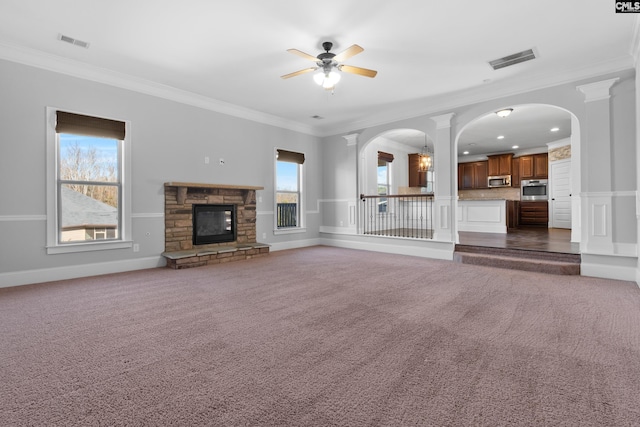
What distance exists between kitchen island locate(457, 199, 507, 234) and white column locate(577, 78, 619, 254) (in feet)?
10.9

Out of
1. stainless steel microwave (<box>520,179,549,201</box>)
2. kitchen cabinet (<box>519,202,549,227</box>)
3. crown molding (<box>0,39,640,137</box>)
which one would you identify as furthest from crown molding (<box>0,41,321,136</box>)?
kitchen cabinet (<box>519,202,549,227</box>)

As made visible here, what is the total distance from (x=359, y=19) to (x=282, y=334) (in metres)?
3.22

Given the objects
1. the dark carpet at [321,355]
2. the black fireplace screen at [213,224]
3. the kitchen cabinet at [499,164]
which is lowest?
the dark carpet at [321,355]

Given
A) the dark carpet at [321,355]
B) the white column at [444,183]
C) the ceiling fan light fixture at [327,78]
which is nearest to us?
the dark carpet at [321,355]

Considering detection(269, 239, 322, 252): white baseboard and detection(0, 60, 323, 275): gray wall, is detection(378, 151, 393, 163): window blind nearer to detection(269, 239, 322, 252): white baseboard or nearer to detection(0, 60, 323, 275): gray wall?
detection(0, 60, 323, 275): gray wall

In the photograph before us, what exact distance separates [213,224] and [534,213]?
9.82m

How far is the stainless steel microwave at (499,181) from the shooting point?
33.6 feet

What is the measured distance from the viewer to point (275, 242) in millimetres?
6852

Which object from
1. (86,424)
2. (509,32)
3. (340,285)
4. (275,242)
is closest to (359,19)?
(509,32)

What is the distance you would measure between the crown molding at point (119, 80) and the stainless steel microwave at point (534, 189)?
333 inches

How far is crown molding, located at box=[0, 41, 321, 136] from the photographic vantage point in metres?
3.81

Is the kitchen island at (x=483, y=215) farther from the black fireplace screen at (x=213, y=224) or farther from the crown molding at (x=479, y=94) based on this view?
the black fireplace screen at (x=213, y=224)

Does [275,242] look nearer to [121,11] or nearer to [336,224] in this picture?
[336,224]

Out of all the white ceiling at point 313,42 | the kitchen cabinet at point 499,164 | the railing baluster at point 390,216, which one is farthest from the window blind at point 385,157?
the kitchen cabinet at point 499,164
